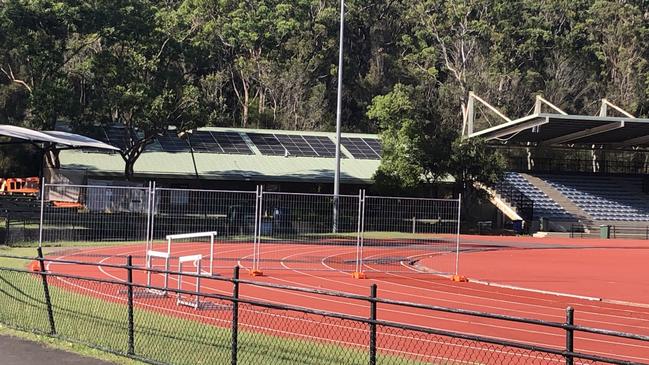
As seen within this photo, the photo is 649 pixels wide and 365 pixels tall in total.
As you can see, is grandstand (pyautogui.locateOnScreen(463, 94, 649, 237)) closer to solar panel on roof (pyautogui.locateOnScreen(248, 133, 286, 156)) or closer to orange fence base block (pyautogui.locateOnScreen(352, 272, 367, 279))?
solar panel on roof (pyautogui.locateOnScreen(248, 133, 286, 156))

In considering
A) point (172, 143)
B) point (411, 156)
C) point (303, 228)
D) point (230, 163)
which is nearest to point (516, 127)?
point (411, 156)

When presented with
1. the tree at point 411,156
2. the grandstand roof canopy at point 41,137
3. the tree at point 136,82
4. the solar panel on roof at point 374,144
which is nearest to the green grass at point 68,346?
the grandstand roof canopy at point 41,137

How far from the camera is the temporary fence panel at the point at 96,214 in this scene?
79.3 feet

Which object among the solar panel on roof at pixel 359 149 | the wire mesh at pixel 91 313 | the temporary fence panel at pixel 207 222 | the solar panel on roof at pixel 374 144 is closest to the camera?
the wire mesh at pixel 91 313

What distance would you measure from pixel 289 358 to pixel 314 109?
67.1 meters

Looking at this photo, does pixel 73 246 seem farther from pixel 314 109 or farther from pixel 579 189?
pixel 314 109

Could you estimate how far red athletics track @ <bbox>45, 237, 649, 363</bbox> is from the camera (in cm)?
1294

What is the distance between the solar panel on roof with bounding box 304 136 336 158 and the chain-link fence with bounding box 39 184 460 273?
95.4 ft

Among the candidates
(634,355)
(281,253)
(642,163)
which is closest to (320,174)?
(281,253)

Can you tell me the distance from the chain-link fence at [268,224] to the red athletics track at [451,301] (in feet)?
1.90

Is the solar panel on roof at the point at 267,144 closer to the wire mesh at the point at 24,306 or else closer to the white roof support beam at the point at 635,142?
the white roof support beam at the point at 635,142

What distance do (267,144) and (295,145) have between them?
83.2 inches

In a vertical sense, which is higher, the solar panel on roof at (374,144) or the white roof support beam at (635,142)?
the white roof support beam at (635,142)

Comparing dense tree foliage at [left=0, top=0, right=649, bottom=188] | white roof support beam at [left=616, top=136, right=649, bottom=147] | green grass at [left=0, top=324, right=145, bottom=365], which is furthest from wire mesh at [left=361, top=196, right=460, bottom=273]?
white roof support beam at [left=616, top=136, right=649, bottom=147]
